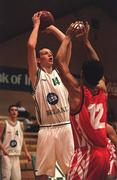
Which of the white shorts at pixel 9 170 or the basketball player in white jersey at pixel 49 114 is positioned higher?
the basketball player in white jersey at pixel 49 114

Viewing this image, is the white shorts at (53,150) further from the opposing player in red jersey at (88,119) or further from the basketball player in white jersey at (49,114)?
the opposing player in red jersey at (88,119)

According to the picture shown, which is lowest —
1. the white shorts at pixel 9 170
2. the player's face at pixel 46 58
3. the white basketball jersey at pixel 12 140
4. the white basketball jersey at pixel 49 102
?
the white shorts at pixel 9 170

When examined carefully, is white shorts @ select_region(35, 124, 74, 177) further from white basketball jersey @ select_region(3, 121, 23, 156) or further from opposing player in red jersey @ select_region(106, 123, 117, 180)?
white basketball jersey @ select_region(3, 121, 23, 156)

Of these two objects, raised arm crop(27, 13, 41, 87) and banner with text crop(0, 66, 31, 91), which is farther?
banner with text crop(0, 66, 31, 91)

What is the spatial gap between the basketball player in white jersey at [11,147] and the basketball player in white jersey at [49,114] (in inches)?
169

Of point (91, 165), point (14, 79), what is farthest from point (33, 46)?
point (14, 79)

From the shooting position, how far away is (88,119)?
4.24 meters

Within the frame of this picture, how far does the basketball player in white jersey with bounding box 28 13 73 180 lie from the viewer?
19.4 ft

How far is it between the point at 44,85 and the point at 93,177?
2.11 meters

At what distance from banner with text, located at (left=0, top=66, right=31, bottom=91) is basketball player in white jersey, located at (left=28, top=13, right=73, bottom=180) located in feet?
39.4

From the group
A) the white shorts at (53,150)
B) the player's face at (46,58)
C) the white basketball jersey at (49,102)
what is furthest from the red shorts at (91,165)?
the player's face at (46,58)

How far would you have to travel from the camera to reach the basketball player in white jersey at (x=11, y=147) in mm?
10234

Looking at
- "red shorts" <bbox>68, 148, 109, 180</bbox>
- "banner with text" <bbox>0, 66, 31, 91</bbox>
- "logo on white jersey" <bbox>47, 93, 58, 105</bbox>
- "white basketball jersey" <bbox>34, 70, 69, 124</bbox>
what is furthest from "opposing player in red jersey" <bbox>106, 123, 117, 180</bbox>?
"banner with text" <bbox>0, 66, 31, 91</bbox>

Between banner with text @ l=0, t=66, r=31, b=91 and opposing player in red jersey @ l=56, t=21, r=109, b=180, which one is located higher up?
banner with text @ l=0, t=66, r=31, b=91
